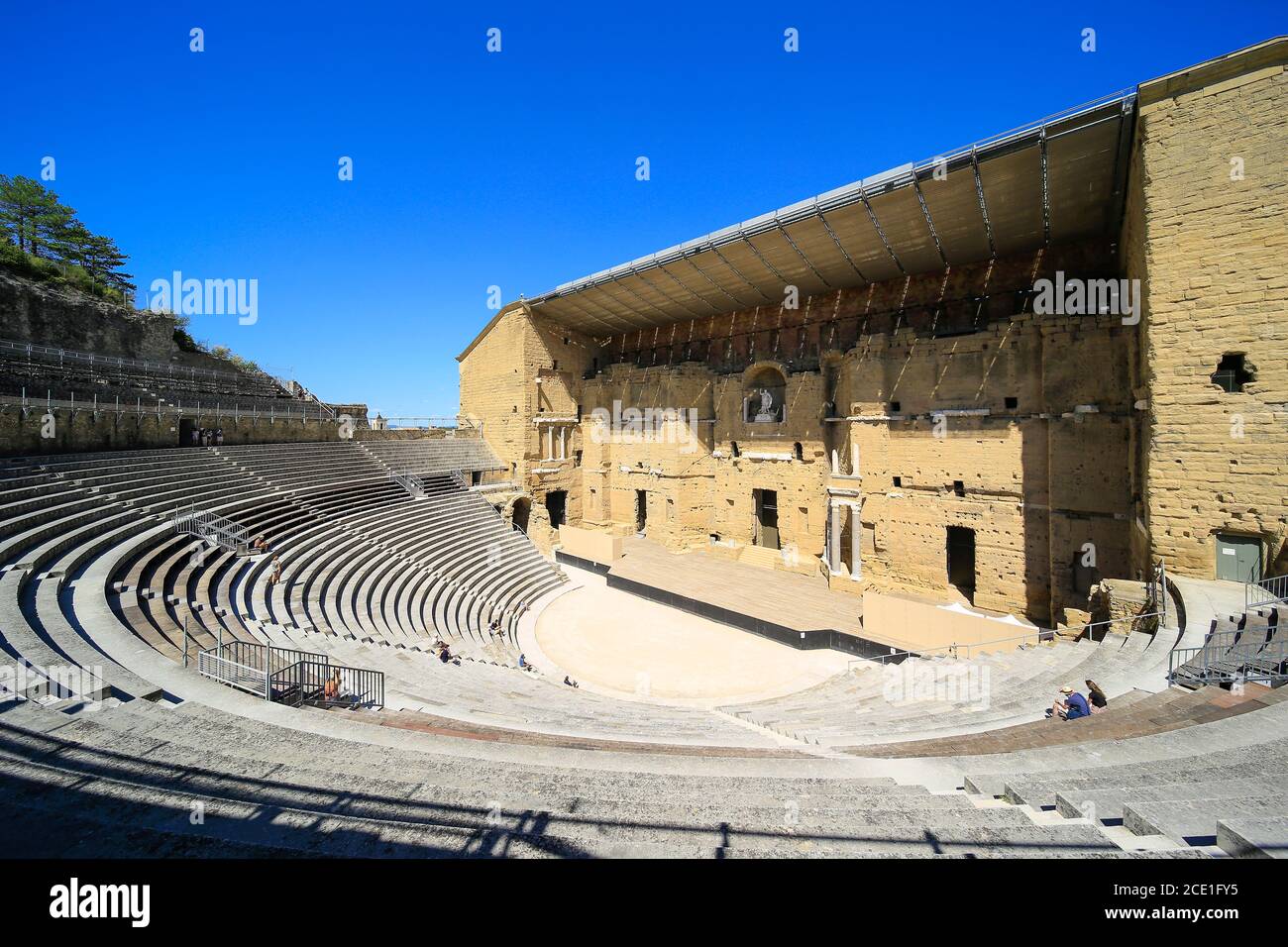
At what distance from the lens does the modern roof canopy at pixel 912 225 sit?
14258 mm

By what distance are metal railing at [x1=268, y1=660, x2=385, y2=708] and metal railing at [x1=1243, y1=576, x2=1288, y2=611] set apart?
50.1 ft

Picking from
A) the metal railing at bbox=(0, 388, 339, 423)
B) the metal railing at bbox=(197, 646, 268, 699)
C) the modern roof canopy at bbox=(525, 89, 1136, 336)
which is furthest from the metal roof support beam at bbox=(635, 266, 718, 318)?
the metal railing at bbox=(197, 646, 268, 699)

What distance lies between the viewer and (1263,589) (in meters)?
9.45

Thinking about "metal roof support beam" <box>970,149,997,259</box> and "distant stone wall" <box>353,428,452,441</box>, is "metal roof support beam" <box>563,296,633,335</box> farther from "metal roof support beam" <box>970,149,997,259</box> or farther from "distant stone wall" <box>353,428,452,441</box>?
"metal roof support beam" <box>970,149,997,259</box>

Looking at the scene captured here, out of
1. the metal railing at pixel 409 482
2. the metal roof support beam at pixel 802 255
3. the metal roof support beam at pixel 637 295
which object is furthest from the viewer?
the metal roof support beam at pixel 637 295

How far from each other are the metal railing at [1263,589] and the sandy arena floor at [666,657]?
28.6ft

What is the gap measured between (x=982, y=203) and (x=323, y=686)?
72.7 ft

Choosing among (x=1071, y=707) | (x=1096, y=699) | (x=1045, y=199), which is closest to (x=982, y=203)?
(x=1045, y=199)

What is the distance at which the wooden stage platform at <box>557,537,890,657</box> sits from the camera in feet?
55.7

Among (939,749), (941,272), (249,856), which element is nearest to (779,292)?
(941,272)

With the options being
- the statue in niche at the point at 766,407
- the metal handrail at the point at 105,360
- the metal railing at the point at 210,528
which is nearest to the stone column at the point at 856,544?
the statue in niche at the point at 766,407

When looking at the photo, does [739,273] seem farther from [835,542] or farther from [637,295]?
[835,542]

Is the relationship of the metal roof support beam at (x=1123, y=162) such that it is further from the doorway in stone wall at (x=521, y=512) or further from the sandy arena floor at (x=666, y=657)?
the doorway in stone wall at (x=521, y=512)

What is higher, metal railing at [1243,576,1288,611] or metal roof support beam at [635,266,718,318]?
metal roof support beam at [635,266,718,318]
